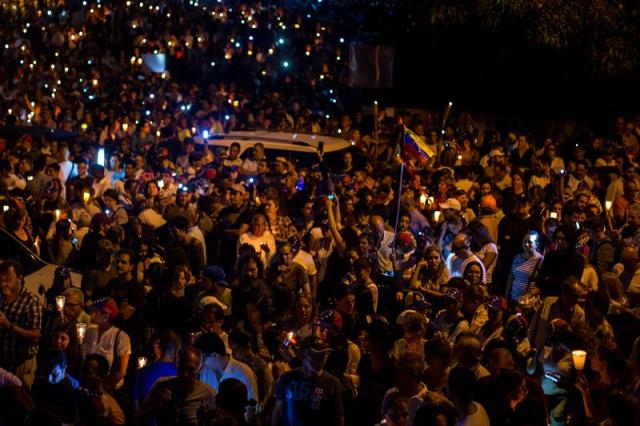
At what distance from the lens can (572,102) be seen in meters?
22.5

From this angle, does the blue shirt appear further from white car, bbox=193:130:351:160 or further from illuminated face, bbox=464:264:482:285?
white car, bbox=193:130:351:160

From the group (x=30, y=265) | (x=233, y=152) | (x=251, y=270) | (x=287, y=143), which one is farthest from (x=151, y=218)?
(x=287, y=143)

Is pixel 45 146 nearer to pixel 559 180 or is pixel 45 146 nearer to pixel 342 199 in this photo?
pixel 342 199

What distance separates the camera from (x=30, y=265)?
1049 centimetres

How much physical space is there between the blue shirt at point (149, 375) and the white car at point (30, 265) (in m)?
2.91

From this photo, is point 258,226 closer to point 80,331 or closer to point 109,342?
point 109,342

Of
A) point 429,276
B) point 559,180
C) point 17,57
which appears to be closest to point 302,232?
point 429,276

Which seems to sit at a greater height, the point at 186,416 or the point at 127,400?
the point at 186,416

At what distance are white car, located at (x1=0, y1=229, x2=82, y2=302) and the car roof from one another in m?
6.38

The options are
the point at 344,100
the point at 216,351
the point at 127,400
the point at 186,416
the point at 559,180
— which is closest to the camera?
the point at 186,416

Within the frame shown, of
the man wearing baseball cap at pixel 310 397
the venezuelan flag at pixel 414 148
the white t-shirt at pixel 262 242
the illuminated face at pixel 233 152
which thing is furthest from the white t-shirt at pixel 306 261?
the illuminated face at pixel 233 152

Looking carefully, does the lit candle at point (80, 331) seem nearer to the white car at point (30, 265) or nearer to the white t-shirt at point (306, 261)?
the white car at point (30, 265)

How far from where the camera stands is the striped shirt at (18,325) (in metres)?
8.47

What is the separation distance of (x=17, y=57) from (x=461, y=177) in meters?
14.2
